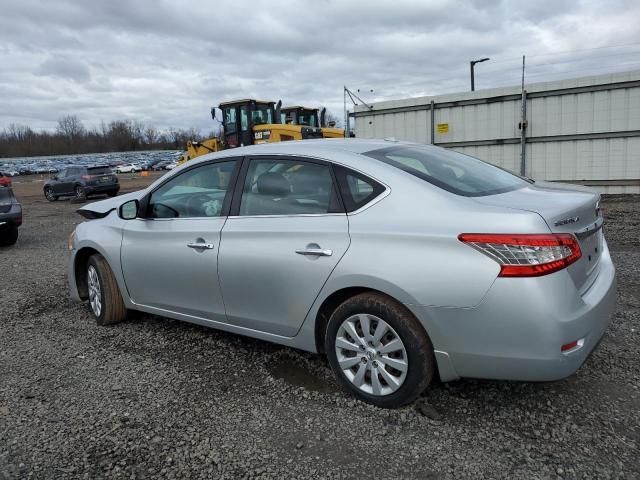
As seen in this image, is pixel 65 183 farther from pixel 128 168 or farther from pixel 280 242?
pixel 128 168

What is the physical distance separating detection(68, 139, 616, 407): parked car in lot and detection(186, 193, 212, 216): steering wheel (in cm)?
2

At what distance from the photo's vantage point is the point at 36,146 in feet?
369

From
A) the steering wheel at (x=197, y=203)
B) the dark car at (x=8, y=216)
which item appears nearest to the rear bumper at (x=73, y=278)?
the steering wheel at (x=197, y=203)

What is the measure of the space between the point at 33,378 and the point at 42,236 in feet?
28.0

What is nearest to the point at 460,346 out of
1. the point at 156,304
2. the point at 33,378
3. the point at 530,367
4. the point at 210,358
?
the point at 530,367

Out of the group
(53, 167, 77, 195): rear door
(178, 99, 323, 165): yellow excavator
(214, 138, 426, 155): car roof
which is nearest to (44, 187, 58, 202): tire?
(53, 167, 77, 195): rear door

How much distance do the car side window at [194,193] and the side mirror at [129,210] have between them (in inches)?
6.4

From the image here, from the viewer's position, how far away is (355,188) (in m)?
3.15

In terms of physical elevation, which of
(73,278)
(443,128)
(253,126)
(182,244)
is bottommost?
(73,278)

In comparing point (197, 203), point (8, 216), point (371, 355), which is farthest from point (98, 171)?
point (371, 355)

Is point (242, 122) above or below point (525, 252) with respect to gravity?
above

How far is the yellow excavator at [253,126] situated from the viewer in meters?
16.4

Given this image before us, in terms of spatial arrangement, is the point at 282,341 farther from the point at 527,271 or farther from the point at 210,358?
the point at 527,271

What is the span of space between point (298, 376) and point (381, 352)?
0.86 metres
